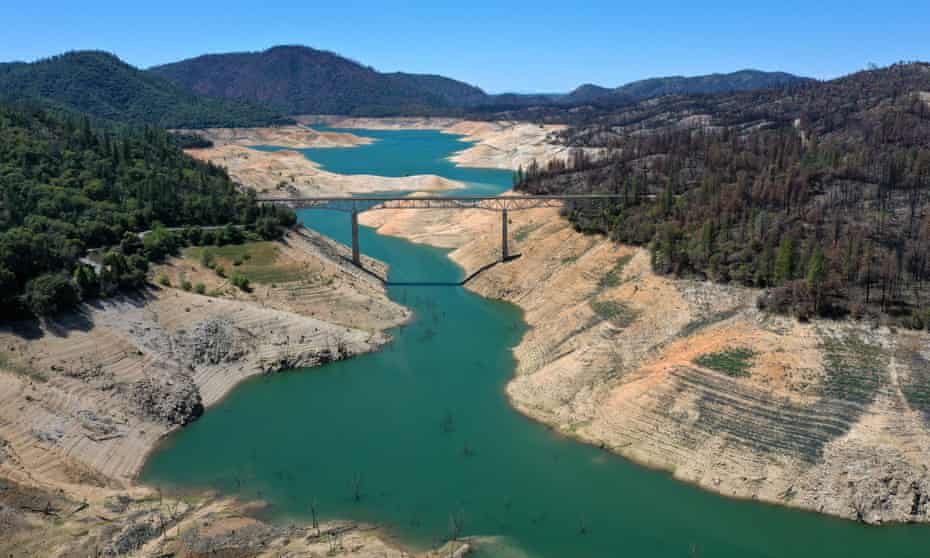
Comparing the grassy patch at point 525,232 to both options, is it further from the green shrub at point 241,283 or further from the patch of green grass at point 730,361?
the patch of green grass at point 730,361

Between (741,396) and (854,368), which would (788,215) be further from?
(741,396)

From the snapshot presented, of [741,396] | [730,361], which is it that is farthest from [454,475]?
[730,361]

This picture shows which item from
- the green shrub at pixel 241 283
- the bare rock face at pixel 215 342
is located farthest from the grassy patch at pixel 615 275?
the green shrub at pixel 241 283

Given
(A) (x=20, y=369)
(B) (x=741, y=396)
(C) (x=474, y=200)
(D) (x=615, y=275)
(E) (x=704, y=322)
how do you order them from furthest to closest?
(C) (x=474, y=200) < (D) (x=615, y=275) < (E) (x=704, y=322) < (A) (x=20, y=369) < (B) (x=741, y=396)

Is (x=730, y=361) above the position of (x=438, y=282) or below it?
above

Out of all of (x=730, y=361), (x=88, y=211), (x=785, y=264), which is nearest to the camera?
(x=730, y=361)

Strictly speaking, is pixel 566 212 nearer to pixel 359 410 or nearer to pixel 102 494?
pixel 359 410

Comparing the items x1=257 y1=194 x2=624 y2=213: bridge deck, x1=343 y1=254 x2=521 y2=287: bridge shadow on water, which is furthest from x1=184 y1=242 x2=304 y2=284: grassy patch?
x1=257 y1=194 x2=624 y2=213: bridge deck
